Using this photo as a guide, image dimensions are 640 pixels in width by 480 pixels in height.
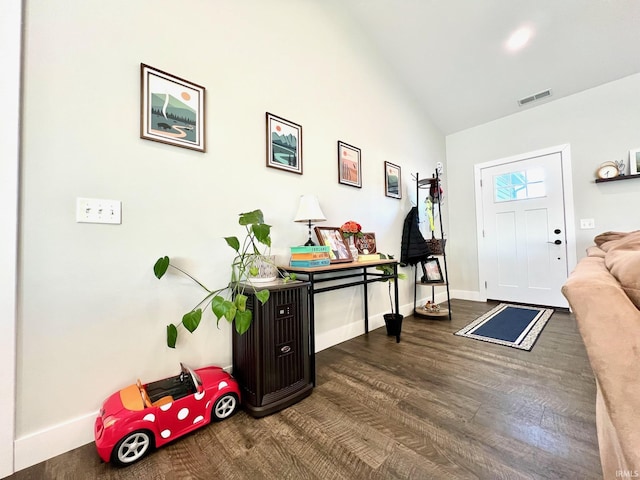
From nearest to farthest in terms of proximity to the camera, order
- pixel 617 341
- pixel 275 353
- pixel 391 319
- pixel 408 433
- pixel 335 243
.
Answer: pixel 617 341 → pixel 408 433 → pixel 275 353 → pixel 335 243 → pixel 391 319

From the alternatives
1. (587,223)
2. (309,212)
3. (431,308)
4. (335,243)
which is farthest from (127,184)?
(587,223)

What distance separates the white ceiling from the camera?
2391 millimetres

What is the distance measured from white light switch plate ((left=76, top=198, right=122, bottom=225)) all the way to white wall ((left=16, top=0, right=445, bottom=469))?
0.03 metres

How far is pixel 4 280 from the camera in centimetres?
103

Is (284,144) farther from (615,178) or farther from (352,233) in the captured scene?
(615,178)

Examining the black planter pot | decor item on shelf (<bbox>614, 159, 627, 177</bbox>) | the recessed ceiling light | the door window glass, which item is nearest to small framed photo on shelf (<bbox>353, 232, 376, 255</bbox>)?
the black planter pot

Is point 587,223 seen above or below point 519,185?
below

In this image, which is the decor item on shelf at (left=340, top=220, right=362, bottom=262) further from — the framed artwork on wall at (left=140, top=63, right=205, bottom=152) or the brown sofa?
the brown sofa

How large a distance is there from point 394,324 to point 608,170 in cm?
298

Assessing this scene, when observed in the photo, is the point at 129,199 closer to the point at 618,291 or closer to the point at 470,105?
the point at 618,291

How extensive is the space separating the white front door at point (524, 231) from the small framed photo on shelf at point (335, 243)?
2666mm

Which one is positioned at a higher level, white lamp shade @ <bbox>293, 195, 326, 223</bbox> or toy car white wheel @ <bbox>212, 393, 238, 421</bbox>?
white lamp shade @ <bbox>293, 195, 326, 223</bbox>

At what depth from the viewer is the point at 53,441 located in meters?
1.13

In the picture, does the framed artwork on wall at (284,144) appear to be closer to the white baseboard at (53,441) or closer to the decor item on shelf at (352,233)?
the decor item on shelf at (352,233)
